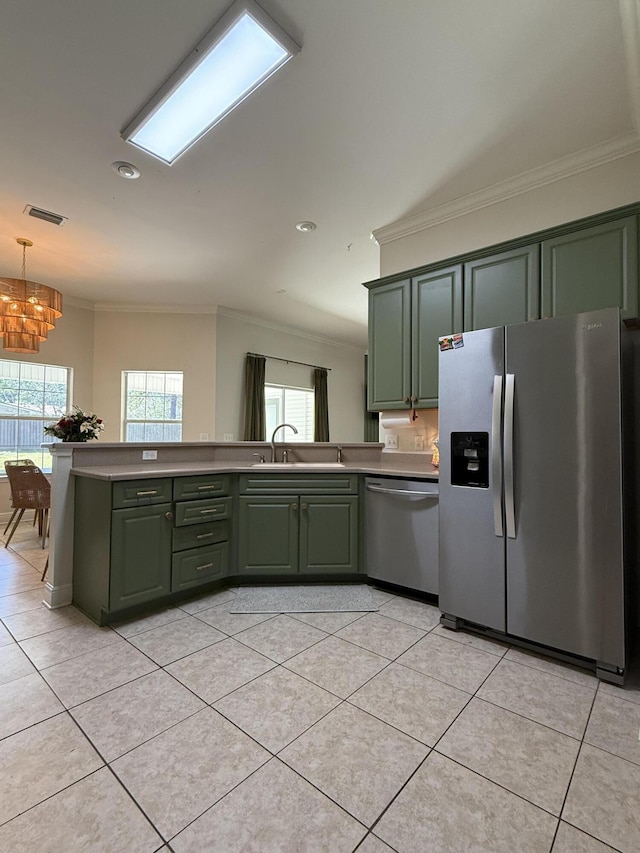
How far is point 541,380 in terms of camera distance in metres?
2.12

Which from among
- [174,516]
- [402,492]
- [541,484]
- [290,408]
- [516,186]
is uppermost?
[516,186]

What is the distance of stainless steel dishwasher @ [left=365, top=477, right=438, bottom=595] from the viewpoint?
268 cm

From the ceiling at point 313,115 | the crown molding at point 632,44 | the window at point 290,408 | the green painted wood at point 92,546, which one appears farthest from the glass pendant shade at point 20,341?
the crown molding at point 632,44

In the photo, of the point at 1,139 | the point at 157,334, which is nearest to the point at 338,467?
the point at 1,139

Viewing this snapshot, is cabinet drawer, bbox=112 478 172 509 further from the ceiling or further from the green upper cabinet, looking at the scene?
the ceiling

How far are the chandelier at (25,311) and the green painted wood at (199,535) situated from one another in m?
2.72

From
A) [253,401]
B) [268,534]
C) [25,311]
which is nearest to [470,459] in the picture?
[268,534]

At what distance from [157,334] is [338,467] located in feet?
13.5

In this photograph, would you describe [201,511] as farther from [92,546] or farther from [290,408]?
[290,408]

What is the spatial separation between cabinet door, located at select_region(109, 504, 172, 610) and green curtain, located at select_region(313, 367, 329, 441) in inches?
194

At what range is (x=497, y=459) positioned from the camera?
7.23 feet

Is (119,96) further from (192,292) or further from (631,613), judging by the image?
(631,613)

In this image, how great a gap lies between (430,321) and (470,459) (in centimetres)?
126

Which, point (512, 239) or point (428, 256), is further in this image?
point (428, 256)
